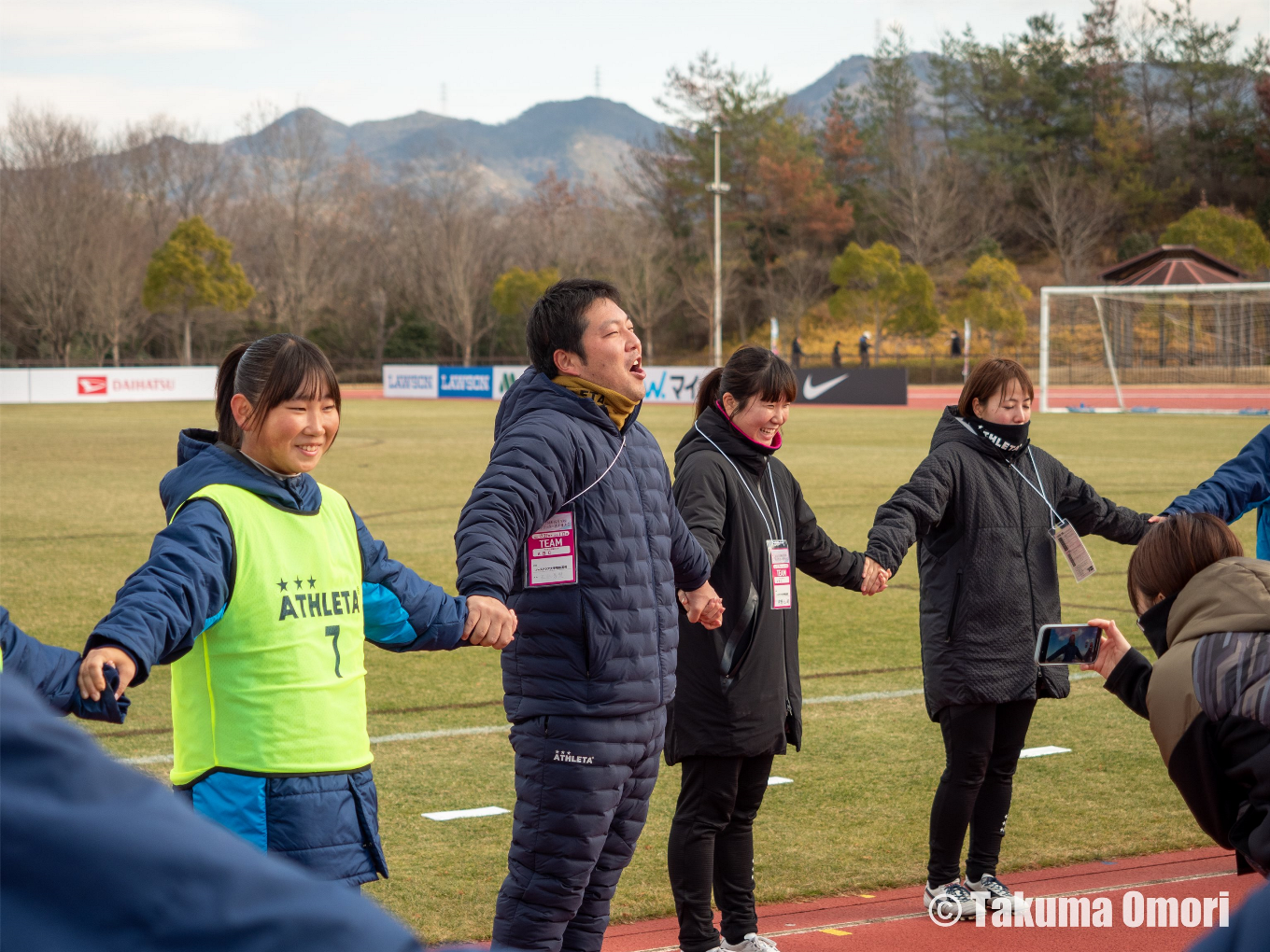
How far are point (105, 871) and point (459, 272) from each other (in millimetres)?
69455

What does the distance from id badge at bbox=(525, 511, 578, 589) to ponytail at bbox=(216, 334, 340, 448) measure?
619mm

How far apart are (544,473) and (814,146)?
262 ft

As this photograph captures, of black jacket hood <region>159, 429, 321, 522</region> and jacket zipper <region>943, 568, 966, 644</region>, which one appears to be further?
jacket zipper <region>943, 568, 966, 644</region>

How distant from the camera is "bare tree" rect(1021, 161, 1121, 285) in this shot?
6881 centimetres

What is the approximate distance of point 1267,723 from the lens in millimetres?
2527

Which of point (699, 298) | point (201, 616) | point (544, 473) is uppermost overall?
point (699, 298)

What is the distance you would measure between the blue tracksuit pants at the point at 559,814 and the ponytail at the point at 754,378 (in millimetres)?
1288

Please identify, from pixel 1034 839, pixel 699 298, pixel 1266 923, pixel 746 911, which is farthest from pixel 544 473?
pixel 699 298

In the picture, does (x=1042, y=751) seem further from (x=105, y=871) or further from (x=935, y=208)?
(x=935, y=208)

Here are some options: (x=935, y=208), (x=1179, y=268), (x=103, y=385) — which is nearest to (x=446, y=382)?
(x=103, y=385)

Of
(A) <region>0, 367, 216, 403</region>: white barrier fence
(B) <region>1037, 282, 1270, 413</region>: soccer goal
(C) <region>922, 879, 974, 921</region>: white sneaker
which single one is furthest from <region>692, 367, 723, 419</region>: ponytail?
(A) <region>0, 367, 216, 403</region>: white barrier fence

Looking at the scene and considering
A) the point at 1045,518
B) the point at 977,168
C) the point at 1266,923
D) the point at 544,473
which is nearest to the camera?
the point at 1266,923

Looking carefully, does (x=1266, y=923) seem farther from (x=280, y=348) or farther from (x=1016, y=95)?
(x=1016, y=95)

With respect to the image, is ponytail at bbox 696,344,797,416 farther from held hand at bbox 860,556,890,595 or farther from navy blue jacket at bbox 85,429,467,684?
navy blue jacket at bbox 85,429,467,684
